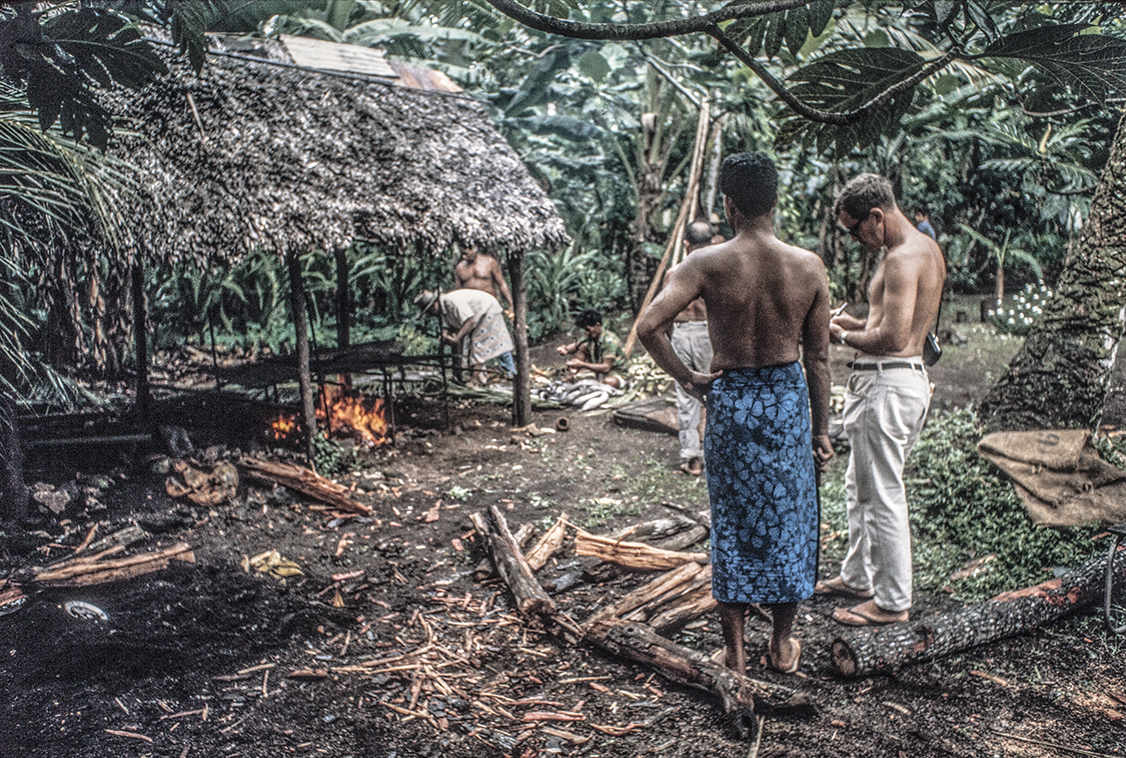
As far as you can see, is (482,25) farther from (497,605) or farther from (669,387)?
(497,605)

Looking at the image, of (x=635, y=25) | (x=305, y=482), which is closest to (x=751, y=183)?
(x=635, y=25)

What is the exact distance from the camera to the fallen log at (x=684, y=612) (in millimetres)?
3816

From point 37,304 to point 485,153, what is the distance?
416 centimetres

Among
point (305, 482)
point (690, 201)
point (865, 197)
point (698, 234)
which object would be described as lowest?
point (305, 482)

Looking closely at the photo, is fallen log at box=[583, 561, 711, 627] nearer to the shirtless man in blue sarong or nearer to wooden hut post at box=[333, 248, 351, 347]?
the shirtless man in blue sarong

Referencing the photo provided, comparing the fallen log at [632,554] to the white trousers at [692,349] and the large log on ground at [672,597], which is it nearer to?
the large log on ground at [672,597]

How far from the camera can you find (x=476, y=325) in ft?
30.2

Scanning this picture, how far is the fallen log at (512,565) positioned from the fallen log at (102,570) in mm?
1789

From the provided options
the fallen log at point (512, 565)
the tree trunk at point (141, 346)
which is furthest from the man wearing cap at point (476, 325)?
the fallen log at point (512, 565)

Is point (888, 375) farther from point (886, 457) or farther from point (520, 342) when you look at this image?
point (520, 342)

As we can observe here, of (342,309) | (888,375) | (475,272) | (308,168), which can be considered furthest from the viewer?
(475,272)

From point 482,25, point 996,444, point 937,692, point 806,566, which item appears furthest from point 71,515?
point 482,25

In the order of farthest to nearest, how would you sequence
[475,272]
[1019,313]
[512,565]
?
[1019,313], [475,272], [512,565]

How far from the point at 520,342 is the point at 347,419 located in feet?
6.27
